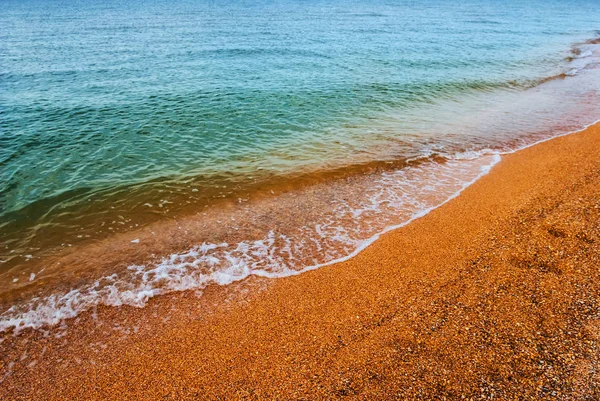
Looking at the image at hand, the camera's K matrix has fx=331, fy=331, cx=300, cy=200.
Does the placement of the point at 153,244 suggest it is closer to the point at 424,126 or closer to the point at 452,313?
the point at 452,313

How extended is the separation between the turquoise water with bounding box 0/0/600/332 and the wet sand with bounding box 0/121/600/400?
194 cm

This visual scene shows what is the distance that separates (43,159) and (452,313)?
14.9 m

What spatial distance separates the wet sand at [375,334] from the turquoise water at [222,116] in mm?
1938

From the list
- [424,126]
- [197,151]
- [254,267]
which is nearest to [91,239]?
[254,267]

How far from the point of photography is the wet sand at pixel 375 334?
4742 mm

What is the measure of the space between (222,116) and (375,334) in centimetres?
1463

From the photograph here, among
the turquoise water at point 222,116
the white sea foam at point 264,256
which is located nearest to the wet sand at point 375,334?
the white sea foam at point 264,256

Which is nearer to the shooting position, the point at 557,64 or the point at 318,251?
the point at 318,251

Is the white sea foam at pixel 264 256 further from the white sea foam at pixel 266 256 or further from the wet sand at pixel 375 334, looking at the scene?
the wet sand at pixel 375 334

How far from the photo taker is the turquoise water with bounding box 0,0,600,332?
10.8 m

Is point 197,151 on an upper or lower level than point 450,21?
lower

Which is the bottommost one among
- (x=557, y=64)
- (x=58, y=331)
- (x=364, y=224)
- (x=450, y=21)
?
(x=58, y=331)

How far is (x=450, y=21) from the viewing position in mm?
58375

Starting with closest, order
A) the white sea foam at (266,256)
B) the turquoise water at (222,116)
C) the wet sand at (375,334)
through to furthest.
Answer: the wet sand at (375,334) < the white sea foam at (266,256) < the turquoise water at (222,116)
